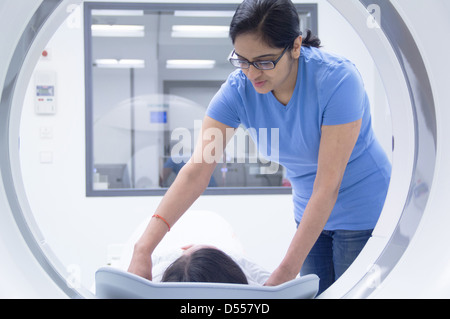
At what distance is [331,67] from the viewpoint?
4.20ft

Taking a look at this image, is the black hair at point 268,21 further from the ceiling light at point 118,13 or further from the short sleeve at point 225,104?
the ceiling light at point 118,13

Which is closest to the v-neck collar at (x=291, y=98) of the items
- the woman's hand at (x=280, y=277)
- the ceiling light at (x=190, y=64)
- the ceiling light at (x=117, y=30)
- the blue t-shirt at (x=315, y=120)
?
the blue t-shirt at (x=315, y=120)

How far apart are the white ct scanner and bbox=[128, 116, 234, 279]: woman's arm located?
30cm

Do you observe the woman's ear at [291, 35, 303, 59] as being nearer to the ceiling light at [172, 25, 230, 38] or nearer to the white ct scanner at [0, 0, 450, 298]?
the white ct scanner at [0, 0, 450, 298]

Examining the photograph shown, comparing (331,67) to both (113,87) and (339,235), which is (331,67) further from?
(113,87)

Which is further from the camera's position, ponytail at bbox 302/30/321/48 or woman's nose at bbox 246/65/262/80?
ponytail at bbox 302/30/321/48

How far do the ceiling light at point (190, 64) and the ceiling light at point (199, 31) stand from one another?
199 millimetres

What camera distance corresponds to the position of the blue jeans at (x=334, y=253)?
58.3 inches

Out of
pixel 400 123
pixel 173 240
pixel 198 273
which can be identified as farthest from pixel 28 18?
pixel 173 240

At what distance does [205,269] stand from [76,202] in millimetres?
2243

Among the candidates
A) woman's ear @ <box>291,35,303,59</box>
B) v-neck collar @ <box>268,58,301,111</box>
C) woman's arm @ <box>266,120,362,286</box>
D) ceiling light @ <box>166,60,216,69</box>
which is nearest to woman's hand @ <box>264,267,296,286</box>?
woman's arm @ <box>266,120,362,286</box>

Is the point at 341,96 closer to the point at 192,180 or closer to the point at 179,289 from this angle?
the point at 192,180

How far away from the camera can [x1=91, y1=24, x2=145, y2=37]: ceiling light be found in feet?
11.2
